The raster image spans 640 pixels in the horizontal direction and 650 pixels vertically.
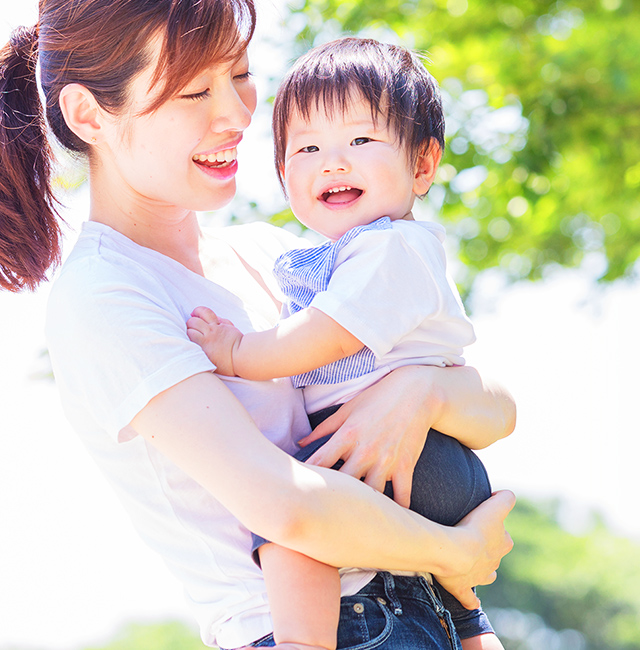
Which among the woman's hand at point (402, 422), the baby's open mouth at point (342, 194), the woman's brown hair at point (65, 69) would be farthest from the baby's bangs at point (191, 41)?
the woman's hand at point (402, 422)

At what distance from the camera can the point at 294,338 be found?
160 centimetres

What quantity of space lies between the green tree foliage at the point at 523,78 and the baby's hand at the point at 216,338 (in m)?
3.30

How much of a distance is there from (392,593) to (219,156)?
3.30 feet

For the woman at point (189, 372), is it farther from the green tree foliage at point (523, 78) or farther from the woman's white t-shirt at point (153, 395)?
the green tree foliage at point (523, 78)

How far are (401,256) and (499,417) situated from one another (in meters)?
0.48

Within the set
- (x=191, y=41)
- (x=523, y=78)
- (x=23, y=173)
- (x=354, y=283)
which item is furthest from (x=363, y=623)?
(x=523, y=78)

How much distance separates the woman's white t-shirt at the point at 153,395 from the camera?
1438mm

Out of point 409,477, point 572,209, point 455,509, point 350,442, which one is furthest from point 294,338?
point 572,209

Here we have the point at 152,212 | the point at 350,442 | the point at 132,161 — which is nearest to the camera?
the point at 350,442

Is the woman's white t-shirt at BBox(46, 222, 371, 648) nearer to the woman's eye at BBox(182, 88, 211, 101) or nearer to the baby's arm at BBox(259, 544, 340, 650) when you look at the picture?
the baby's arm at BBox(259, 544, 340, 650)

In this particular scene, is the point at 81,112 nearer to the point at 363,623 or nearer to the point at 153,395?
the point at 153,395

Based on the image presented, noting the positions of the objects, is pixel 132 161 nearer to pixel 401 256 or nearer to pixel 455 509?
pixel 401 256

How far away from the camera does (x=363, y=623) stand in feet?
4.92

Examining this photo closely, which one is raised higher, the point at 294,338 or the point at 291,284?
the point at 291,284
